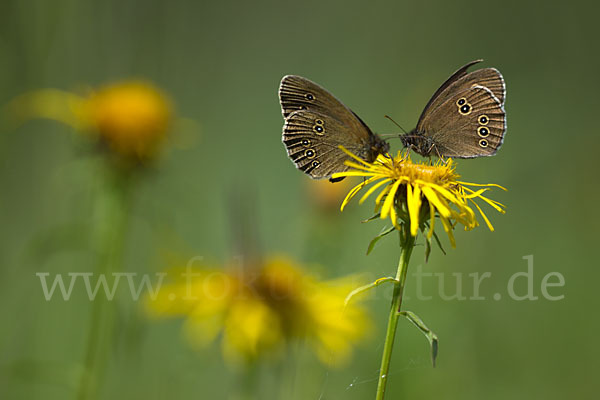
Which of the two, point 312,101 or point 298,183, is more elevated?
point 298,183

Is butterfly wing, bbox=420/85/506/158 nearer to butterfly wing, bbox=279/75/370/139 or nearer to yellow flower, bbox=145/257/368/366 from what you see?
butterfly wing, bbox=279/75/370/139

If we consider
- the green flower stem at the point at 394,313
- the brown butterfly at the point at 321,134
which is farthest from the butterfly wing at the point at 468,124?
the green flower stem at the point at 394,313

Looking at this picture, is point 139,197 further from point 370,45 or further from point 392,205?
point 370,45

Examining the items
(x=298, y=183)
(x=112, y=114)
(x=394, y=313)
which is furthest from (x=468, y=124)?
(x=298, y=183)

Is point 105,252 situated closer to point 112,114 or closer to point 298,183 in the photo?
point 112,114

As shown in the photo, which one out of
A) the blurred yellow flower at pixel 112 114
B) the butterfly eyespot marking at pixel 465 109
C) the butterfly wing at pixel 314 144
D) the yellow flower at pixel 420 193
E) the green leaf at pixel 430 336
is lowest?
the green leaf at pixel 430 336

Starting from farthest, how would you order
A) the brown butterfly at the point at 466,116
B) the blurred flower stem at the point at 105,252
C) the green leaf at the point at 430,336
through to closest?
1. the blurred flower stem at the point at 105,252
2. the brown butterfly at the point at 466,116
3. the green leaf at the point at 430,336

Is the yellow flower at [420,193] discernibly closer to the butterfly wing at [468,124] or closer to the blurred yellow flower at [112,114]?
the butterfly wing at [468,124]
